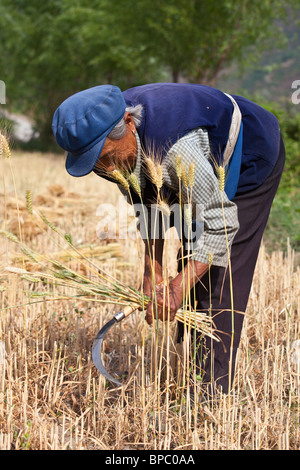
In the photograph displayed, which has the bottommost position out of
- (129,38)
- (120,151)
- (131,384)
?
(131,384)

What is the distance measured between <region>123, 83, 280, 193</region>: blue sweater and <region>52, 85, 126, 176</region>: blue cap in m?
0.15

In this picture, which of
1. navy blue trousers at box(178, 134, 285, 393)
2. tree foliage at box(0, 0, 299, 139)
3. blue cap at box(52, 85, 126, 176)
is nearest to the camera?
blue cap at box(52, 85, 126, 176)

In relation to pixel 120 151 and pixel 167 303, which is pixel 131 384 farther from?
pixel 120 151

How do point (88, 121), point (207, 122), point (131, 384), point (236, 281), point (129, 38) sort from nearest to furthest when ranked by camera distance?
point (88, 121)
point (207, 122)
point (236, 281)
point (131, 384)
point (129, 38)

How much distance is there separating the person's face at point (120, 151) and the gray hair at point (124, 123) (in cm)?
2

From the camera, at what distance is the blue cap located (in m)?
2.00

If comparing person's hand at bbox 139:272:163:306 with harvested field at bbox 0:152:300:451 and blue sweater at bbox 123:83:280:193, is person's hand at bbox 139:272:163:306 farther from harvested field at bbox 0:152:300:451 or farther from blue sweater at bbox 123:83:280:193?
blue sweater at bbox 123:83:280:193

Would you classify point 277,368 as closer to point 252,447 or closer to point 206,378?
point 206,378

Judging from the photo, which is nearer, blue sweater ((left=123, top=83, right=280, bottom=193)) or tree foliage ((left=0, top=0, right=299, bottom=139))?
blue sweater ((left=123, top=83, right=280, bottom=193))

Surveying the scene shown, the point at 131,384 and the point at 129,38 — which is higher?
the point at 129,38

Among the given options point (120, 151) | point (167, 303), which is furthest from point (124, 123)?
point (167, 303)

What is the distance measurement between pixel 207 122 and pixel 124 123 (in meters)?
0.33

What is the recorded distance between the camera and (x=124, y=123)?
209cm

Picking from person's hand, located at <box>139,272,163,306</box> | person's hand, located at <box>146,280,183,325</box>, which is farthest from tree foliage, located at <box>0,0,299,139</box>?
person's hand, located at <box>146,280,183,325</box>
